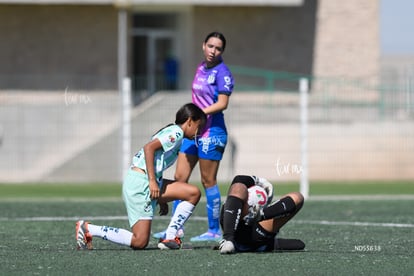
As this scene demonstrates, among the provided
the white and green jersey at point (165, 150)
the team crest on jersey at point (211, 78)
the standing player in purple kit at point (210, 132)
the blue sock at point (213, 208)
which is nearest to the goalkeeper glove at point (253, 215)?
the white and green jersey at point (165, 150)

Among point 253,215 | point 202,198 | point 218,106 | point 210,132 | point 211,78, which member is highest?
A: point 211,78

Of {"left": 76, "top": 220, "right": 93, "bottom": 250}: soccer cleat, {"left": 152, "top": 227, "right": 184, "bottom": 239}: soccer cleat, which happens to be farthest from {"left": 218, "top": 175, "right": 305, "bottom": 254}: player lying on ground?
{"left": 76, "top": 220, "right": 93, "bottom": 250}: soccer cleat

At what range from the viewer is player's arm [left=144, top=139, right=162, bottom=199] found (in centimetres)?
1041

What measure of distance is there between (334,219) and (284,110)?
12761 millimetres

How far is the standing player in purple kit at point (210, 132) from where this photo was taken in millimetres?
12125

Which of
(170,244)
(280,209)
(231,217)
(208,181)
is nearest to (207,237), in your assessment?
(208,181)

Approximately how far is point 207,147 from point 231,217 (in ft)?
6.90

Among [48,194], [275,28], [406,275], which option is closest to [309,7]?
[275,28]

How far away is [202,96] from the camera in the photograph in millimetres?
12289

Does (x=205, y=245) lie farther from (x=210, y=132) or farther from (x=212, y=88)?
(x=212, y=88)

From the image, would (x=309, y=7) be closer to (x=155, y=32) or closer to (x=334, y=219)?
(x=155, y=32)

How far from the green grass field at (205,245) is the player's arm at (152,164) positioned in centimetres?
57

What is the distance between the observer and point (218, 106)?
39.5 feet

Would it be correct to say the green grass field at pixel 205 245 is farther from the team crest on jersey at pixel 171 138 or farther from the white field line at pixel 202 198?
the team crest on jersey at pixel 171 138
